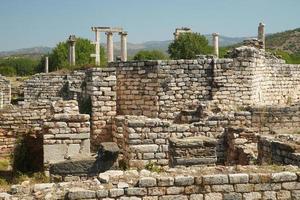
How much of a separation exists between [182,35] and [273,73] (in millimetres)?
31682

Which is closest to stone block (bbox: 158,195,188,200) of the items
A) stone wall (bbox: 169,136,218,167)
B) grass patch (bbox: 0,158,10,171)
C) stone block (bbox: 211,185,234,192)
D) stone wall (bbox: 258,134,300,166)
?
stone block (bbox: 211,185,234,192)

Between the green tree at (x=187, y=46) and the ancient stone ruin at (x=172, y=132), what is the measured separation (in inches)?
1075

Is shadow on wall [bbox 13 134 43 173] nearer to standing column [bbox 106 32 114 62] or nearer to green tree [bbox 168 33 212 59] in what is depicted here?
standing column [bbox 106 32 114 62]

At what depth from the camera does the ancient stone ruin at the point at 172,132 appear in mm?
6527

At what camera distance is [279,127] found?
12570mm

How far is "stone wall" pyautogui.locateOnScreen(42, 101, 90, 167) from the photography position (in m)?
10.4

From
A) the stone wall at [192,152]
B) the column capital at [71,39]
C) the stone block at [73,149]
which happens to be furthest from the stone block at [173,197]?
the column capital at [71,39]

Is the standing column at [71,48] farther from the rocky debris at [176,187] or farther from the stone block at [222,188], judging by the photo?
the stone block at [222,188]

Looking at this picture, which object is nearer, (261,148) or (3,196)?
(3,196)

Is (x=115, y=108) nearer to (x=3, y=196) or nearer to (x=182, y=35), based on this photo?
(x=3, y=196)

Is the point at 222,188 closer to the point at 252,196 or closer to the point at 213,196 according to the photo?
the point at 213,196

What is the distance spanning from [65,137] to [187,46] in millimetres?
38763

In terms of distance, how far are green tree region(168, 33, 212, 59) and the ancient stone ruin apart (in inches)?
1075

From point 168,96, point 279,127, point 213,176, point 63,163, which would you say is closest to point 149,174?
point 213,176
